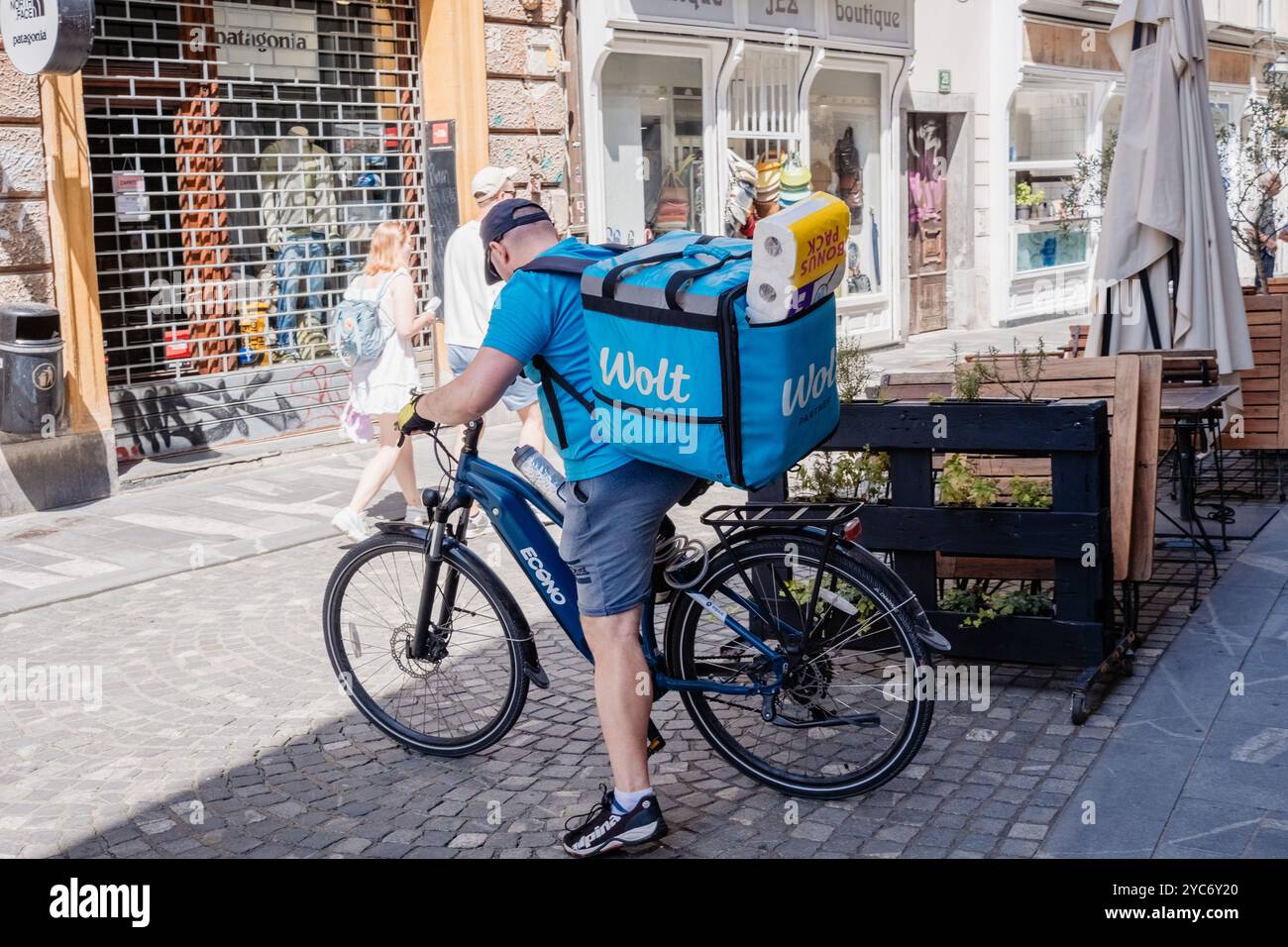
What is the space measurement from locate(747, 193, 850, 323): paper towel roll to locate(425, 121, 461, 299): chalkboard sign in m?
8.79

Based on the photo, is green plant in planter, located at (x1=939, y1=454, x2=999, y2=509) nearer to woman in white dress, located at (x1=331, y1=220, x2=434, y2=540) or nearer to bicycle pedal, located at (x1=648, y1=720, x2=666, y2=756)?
bicycle pedal, located at (x1=648, y1=720, x2=666, y2=756)

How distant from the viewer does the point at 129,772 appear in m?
4.62

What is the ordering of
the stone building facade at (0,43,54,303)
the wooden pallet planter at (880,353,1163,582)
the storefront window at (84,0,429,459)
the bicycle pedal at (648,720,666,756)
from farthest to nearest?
the storefront window at (84,0,429,459), the stone building facade at (0,43,54,303), the wooden pallet planter at (880,353,1163,582), the bicycle pedal at (648,720,666,756)

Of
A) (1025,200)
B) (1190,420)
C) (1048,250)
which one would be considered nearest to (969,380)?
(1190,420)

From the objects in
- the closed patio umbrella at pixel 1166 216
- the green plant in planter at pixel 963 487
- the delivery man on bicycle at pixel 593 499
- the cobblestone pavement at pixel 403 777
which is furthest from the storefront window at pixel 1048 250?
the delivery man on bicycle at pixel 593 499

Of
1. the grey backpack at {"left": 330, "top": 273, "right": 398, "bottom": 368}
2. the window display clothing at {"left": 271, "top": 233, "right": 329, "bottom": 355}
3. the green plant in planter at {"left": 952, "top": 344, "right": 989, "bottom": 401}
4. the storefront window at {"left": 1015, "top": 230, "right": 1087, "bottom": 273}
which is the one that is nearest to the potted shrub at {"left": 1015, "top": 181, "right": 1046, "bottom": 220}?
the storefront window at {"left": 1015, "top": 230, "right": 1087, "bottom": 273}

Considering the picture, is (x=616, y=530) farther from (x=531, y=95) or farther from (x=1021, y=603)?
(x=531, y=95)

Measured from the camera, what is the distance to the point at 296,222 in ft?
37.1

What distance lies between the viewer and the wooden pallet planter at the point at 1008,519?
4766 millimetres

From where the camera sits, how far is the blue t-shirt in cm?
371

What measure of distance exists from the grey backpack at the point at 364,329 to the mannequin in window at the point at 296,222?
347cm

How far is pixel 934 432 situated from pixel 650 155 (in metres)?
9.65

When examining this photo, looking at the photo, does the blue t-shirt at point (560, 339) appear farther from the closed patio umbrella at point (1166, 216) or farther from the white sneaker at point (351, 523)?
the closed patio umbrella at point (1166, 216)
